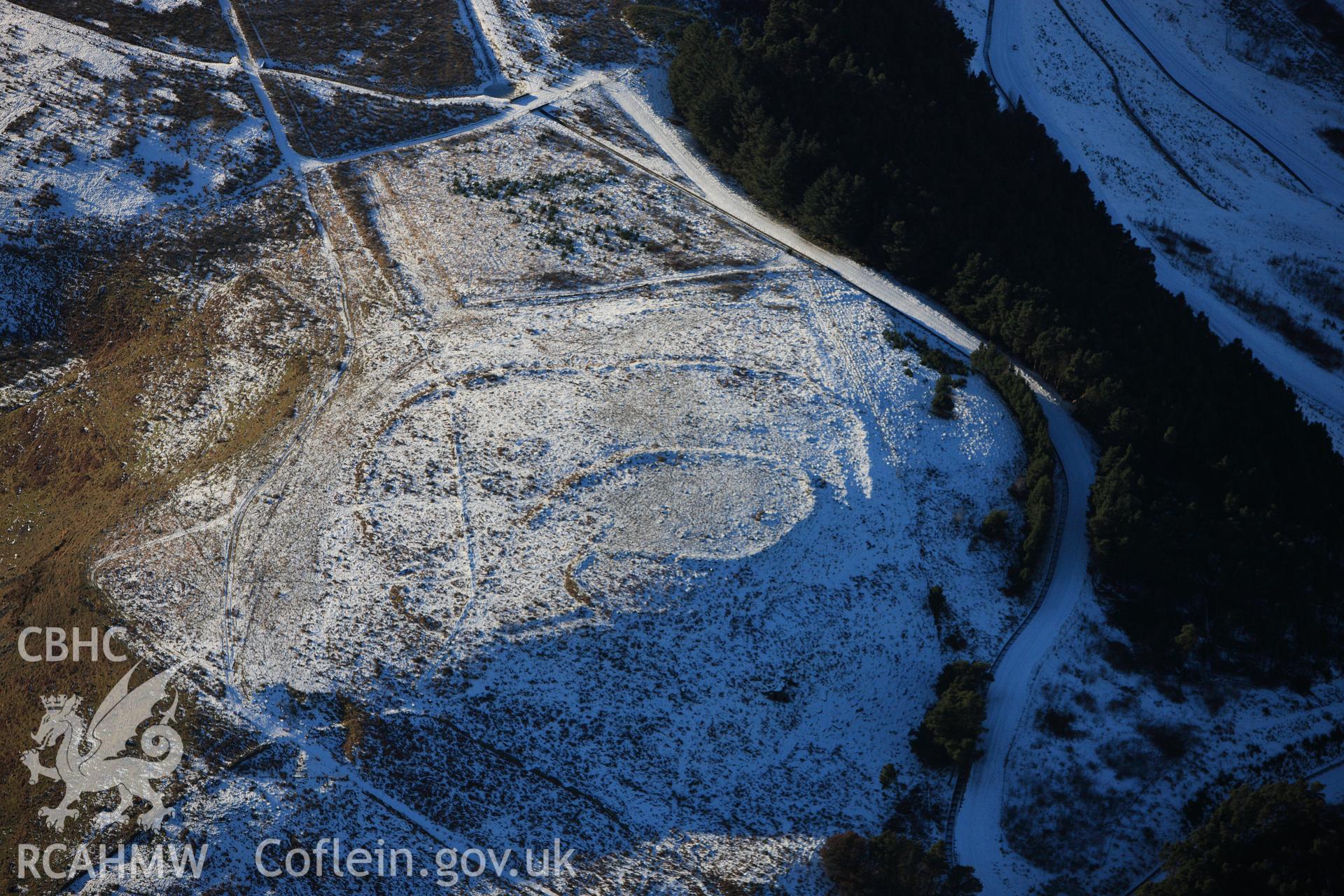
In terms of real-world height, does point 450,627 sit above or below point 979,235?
below

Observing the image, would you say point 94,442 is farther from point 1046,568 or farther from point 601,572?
point 1046,568

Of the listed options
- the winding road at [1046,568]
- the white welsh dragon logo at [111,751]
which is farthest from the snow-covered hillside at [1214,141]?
the white welsh dragon logo at [111,751]

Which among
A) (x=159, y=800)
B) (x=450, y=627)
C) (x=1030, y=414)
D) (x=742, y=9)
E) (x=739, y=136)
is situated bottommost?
(x=159, y=800)

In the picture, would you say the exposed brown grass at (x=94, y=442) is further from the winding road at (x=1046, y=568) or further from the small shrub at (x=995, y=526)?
the small shrub at (x=995, y=526)

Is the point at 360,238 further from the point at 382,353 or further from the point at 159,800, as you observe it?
the point at 159,800

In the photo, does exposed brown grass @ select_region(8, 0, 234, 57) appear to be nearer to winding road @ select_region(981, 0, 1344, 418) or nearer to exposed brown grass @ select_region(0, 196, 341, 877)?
exposed brown grass @ select_region(0, 196, 341, 877)

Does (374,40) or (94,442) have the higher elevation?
(374,40)

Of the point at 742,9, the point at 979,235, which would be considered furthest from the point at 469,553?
the point at 742,9

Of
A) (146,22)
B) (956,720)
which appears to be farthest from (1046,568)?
(146,22)
